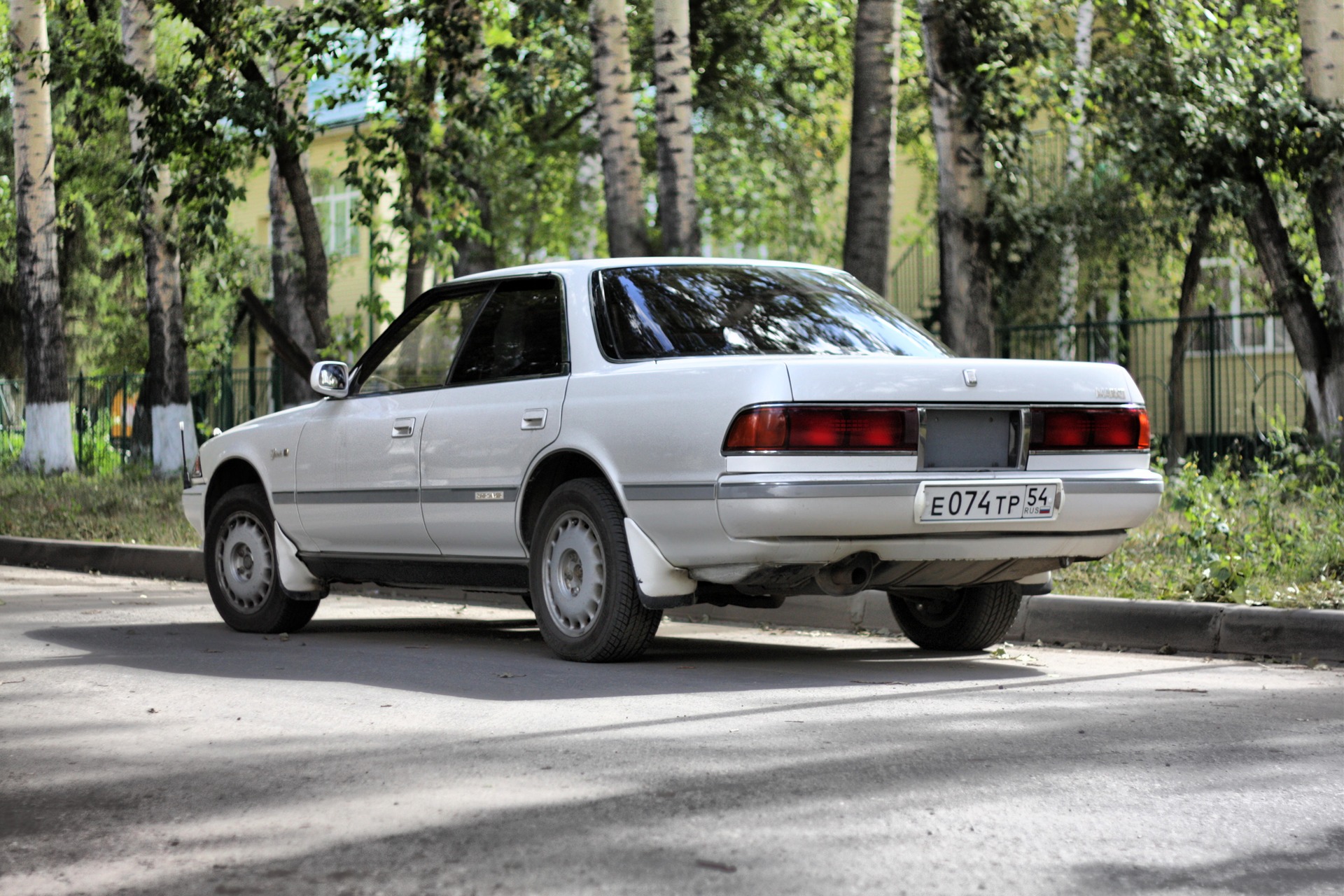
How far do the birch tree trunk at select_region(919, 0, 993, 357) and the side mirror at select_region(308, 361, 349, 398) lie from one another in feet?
23.6

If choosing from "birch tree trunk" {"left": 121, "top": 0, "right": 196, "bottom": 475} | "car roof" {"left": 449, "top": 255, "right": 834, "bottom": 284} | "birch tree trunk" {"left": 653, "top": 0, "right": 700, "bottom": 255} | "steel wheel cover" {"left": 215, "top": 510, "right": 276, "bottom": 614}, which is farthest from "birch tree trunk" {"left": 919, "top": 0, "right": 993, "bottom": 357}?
"birch tree trunk" {"left": 121, "top": 0, "right": 196, "bottom": 475}

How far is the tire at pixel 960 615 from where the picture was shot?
7.46m

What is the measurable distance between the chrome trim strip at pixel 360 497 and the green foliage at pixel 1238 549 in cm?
342

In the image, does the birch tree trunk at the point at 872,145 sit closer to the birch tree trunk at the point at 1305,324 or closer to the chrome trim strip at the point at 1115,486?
the birch tree trunk at the point at 1305,324

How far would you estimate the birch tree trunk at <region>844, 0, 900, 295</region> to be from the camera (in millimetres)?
14164

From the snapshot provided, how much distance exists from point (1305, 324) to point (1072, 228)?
915 cm

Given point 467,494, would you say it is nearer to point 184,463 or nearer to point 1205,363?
point 184,463

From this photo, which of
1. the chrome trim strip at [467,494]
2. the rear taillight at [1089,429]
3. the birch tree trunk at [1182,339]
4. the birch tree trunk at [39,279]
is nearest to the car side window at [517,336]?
the chrome trim strip at [467,494]

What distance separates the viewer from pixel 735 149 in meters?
29.9

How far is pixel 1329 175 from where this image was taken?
13.4 meters

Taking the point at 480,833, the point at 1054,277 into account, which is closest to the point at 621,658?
the point at 480,833

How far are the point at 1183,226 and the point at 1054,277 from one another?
76.9 inches

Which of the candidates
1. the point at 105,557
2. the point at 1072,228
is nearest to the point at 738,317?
the point at 105,557

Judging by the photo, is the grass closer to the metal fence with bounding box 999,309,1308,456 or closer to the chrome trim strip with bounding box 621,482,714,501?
the chrome trim strip with bounding box 621,482,714,501
